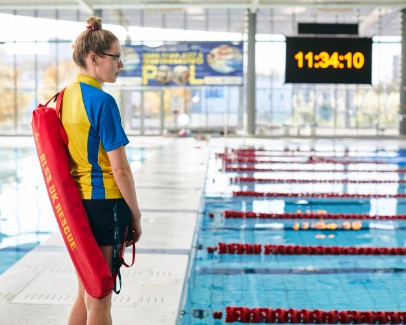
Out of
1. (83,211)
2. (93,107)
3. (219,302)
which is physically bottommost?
(219,302)

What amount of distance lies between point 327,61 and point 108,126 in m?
13.1

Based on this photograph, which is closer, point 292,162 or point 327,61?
point 327,61

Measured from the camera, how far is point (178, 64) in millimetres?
24188

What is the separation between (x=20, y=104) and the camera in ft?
90.5

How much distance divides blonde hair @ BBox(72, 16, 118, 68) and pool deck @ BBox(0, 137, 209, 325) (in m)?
1.58

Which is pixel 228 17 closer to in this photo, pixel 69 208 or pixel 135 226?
pixel 135 226

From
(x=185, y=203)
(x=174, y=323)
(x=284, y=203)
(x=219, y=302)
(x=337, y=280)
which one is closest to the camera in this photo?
(x=174, y=323)

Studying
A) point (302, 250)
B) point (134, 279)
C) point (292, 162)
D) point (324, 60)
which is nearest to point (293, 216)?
point (302, 250)

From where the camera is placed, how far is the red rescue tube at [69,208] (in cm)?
224

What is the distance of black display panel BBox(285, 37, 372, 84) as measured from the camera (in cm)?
1455

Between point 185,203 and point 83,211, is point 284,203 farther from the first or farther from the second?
point 83,211

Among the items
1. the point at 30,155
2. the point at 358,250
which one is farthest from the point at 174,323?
the point at 30,155

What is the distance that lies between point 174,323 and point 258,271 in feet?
6.66

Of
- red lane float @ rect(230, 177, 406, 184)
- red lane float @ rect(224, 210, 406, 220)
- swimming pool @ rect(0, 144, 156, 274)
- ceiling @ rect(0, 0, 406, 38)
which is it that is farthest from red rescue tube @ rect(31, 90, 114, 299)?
ceiling @ rect(0, 0, 406, 38)
